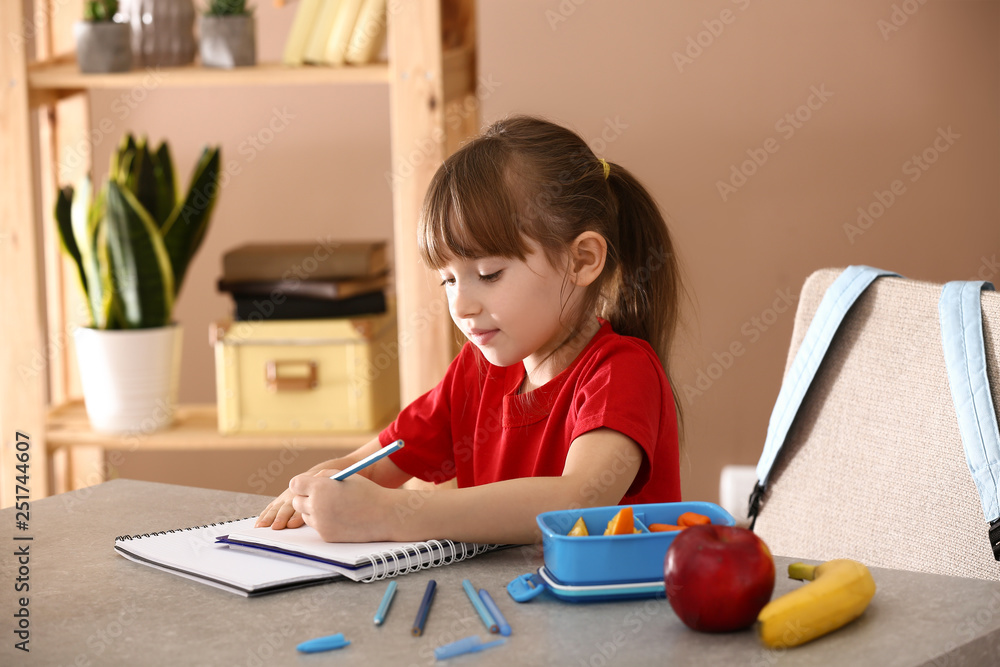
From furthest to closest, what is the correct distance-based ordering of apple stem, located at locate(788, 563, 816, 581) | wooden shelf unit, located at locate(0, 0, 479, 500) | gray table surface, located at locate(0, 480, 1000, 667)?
wooden shelf unit, located at locate(0, 0, 479, 500) → apple stem, located at locate(788, 563, 816, 581) → gray table surface, located at locate(0, 480, 1000, 667)

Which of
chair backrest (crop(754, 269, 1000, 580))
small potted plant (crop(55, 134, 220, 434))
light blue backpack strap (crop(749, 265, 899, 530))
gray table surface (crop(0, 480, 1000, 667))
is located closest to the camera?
gray table surface (crop(0, 480, 1000, 667))

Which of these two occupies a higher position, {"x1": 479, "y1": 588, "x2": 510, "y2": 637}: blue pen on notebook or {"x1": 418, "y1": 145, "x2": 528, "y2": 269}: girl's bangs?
{"x1": 418, "y1": 145, "x2": 528, "y2": 269}: girl's bangs

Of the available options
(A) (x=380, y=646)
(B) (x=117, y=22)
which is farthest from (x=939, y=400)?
(B) (x=117, y=22)

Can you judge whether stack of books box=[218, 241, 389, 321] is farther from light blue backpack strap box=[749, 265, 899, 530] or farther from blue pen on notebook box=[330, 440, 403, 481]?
blue pen on notebook box=[330, 440, 403, 481]

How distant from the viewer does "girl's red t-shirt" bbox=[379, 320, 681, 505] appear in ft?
3.40

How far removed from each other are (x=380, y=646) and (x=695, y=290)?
1875 millimetres

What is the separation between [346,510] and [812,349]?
74 centimetres

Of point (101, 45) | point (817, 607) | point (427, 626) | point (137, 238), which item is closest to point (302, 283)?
point (137, 238)

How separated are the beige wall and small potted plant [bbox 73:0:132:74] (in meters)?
0.55

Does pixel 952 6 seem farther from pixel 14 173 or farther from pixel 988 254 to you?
pixel 14 173

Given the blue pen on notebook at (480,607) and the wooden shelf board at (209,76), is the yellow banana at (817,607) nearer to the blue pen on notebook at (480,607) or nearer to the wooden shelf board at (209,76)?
the blue pen on notebook at (480,607)

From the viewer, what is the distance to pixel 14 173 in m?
2.02

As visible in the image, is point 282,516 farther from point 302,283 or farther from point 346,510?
point 302,283

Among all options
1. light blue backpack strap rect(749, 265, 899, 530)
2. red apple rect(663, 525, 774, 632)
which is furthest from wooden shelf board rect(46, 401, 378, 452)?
red apple rect(663, 525, 774, 632)
